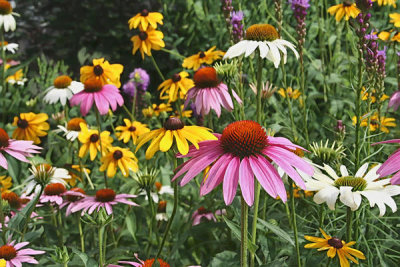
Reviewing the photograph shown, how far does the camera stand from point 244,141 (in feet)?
3.25

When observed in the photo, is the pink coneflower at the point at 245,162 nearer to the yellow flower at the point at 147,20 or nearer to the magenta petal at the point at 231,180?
the magenta petal at the point at 231,180

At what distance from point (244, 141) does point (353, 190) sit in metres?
0.40

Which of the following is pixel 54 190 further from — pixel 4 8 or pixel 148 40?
pixel 4 8

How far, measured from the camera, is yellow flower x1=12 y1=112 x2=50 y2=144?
2211 mm

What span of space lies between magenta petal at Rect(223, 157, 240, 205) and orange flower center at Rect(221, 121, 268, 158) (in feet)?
0.11

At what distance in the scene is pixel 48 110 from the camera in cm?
312

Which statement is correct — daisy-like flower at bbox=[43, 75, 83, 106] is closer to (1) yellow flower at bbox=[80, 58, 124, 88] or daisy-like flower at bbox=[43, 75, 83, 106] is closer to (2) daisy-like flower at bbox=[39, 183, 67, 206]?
(1) yellow flower at bbox=[80, 58, 124, 88]

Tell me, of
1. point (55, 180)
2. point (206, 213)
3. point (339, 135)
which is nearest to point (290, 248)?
point (339, 135)

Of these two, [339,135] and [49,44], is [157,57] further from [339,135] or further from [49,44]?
[339,135]

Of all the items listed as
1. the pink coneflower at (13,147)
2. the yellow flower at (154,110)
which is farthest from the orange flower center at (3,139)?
the yellow flower at (154,110)

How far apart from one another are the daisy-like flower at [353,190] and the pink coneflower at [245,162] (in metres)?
0.20

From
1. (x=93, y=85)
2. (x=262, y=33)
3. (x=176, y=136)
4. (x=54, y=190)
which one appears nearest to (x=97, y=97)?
(x=93, y=85)

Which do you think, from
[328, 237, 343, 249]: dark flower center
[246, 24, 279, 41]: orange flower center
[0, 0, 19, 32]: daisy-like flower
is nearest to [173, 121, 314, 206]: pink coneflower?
[328, 237, 343, 249]: dark flower center

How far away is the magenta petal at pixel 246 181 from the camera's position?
90 cm
